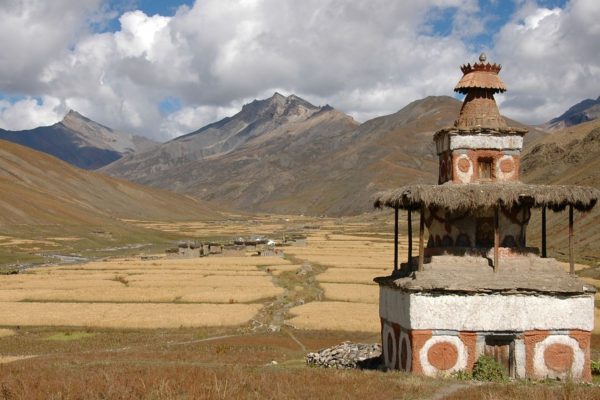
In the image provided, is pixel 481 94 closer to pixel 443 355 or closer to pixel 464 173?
pixel 464 173

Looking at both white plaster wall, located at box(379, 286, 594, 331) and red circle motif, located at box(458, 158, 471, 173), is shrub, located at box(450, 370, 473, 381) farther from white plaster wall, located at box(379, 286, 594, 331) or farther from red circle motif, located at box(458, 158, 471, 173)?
red circle motif, located at box(458, 158, 471, 173)

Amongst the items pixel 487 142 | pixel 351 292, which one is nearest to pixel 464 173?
pixel 487 142

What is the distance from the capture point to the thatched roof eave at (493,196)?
2289cm

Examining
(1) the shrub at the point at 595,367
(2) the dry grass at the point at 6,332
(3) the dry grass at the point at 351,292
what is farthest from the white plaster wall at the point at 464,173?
(2) the dry grass at the point at 6,332

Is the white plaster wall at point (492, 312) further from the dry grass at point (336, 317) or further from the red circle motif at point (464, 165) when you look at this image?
the dry grass at point (336, 317)

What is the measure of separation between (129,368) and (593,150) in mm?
145789

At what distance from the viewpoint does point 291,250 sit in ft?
342

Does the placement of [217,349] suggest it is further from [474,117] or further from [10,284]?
[10,284]

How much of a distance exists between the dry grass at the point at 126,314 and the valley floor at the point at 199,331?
0.08 m

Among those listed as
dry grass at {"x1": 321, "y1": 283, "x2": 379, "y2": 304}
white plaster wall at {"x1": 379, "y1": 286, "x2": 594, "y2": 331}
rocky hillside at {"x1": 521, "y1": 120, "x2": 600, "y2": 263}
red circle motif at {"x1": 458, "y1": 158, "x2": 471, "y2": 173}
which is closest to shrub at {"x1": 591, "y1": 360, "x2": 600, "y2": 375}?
white plaster wall at {"x1": 379, "y1": 286, "x2": 594, "y2": 331}

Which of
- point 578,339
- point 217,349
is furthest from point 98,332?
point 578,339

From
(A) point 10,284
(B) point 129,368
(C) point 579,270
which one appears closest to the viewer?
(B) point 129,368

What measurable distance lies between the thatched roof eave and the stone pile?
26.3 feet

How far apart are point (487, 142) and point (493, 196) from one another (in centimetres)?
304
